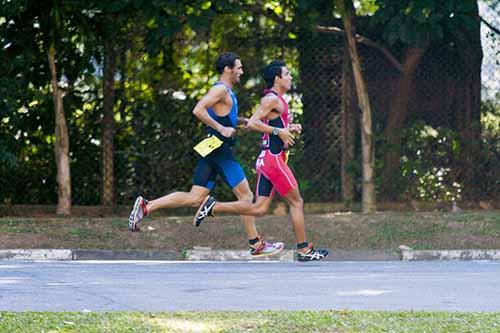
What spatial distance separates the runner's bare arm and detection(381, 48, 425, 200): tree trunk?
217 inches

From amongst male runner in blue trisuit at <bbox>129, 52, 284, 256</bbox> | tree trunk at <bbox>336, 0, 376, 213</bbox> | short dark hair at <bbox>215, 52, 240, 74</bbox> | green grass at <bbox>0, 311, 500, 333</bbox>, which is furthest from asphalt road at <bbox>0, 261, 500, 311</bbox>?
tree trunk at <bbox>336, 0, 376, 213</bbox>

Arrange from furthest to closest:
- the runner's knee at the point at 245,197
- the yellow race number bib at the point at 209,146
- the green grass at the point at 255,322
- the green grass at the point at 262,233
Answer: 1. the green grass at the point at 262,233
2. the runner's knee at the point at 245,197
3. the yellow race number bib at the point at 209,146
4. the green grass at the point at 255,322

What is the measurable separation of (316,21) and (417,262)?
490 cm

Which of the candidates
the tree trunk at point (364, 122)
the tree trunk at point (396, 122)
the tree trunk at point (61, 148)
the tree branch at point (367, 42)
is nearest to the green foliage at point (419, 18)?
the tree trunk at point (364, 122)

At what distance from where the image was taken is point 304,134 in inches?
655

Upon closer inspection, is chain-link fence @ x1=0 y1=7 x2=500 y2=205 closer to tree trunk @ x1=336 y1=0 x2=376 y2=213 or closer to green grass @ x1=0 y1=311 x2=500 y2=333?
tree trunk @ x1=336 y1=0 x2=376 y2=213

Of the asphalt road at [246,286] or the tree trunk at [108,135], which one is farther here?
the tree trunk at [108,135]

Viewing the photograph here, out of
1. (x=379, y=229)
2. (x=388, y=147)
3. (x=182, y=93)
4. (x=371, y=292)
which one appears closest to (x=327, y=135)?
(x=388, y=147)

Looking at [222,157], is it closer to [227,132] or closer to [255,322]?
[227,132]

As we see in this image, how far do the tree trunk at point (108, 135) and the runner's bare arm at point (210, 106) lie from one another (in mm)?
5242

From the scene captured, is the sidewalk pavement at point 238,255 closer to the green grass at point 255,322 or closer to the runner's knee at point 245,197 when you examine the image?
the runner's knee at point 245,197

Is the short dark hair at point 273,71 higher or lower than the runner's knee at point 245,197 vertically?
higher

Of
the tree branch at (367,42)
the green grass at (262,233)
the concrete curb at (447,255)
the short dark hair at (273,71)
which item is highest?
the tree branch at (367,42)

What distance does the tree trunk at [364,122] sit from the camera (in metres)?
15.9
